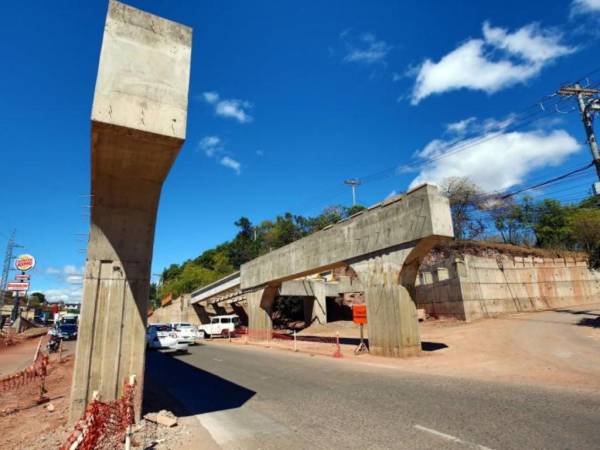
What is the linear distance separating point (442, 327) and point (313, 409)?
65.4ft

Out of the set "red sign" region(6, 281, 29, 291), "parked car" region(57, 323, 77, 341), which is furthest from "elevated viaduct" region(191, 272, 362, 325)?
"red sign" region(6, 281, 29, 291)

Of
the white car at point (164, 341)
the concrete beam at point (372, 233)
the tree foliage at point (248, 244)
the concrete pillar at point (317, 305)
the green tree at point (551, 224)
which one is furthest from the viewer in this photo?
the tree foliage at point (248, 244)

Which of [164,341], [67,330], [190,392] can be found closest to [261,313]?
[164,341]

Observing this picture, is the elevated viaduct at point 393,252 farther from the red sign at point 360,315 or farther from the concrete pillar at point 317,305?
the concrete pillar at point 317,305

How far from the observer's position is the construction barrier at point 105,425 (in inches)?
172

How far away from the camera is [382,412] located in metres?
7.23

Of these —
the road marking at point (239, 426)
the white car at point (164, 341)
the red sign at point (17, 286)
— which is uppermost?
the red sign at point (17, 286)

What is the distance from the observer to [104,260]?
740cm

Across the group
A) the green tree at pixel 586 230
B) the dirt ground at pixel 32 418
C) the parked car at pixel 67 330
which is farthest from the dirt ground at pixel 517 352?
the parked car at pixel 67 330

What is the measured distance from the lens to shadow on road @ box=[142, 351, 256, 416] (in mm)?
8344

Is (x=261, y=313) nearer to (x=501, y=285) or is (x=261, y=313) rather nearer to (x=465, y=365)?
(x=501, y=285)

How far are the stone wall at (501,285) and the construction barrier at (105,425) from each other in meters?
23.8

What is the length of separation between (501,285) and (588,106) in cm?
1345

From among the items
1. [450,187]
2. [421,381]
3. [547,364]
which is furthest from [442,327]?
[450,187]
